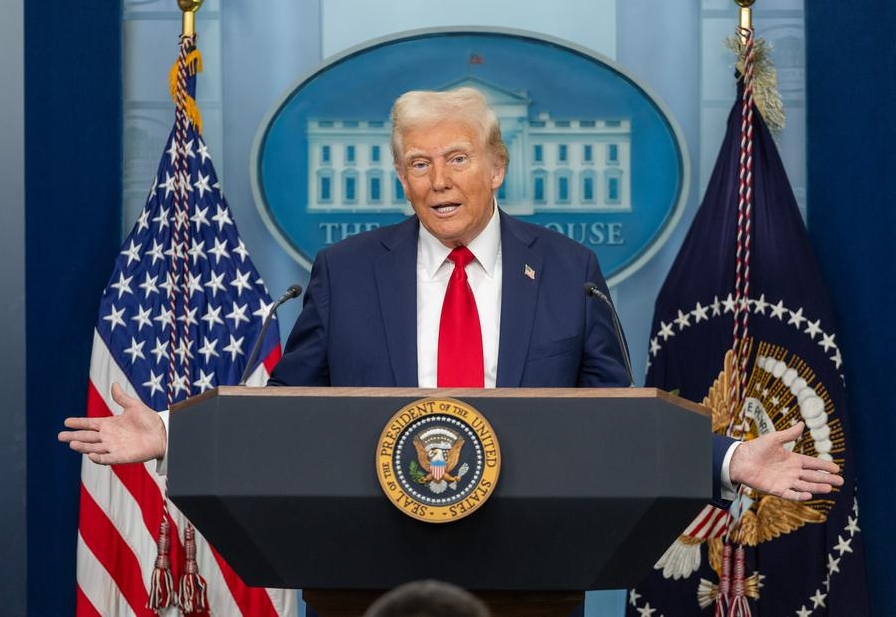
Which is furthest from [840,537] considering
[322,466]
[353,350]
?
[322,466]

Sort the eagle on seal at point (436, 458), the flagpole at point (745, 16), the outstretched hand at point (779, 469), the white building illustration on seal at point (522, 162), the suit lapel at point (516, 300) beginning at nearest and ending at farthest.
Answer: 1. the eagle on seal at point (436, 458)
2. the outstretched hand at point (779, 469)
3. the suit lapel at point (516, 300)
4. the flagpole at point (745, 16)
5. the white building illustration on seal at point (522, 162)

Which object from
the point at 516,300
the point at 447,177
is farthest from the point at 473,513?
the point at 447,177

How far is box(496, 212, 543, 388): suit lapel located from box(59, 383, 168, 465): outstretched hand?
2.15 feet

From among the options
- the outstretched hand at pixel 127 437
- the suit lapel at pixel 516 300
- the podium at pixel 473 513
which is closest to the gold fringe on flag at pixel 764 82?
the suit lapel at pixel 516 300

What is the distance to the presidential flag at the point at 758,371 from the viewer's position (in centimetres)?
443

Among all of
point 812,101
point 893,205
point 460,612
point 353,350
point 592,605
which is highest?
point 812,101

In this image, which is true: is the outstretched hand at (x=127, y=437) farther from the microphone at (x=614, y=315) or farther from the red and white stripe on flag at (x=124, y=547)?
the red and white stripe on flag at (x=124, y=547)

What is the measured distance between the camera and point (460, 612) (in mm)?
1368

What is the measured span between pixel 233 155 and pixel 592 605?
6.47 ft

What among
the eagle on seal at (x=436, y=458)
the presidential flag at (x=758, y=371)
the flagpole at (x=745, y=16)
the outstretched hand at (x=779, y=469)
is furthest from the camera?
the flagpole at (x=745, y=16)

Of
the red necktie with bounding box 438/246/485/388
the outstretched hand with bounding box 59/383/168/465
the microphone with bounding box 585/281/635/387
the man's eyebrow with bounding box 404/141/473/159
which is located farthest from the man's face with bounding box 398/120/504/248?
the outstretched hand with bounding box 59/383/168/465

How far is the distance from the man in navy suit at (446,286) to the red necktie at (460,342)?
20mm

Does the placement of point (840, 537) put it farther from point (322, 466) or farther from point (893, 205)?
point (322, 466)

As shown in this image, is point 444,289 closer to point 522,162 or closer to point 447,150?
point 447,150
